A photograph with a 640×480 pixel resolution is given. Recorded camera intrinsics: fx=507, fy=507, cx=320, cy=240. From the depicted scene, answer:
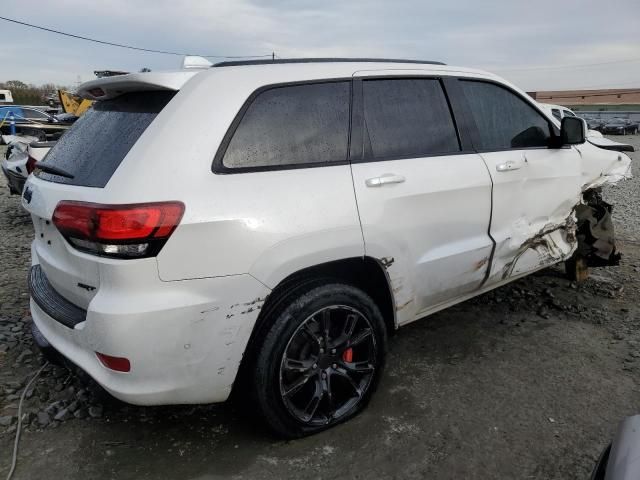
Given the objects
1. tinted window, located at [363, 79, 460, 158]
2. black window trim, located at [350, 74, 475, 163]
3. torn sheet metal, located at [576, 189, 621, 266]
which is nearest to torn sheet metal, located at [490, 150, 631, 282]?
torn sheet metal, located at [576, 189, 621, 266]

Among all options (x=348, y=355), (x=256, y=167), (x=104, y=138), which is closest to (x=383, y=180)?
(x=256, y=167)

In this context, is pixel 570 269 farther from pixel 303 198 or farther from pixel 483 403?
pixel 303 198

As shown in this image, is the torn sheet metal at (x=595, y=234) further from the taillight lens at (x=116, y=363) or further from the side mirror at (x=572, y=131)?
the taillight lens at (x=116, y=363)

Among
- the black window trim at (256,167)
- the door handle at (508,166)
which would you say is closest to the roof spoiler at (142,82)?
the black window trim at (256,167)

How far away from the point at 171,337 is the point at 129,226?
1.53ft

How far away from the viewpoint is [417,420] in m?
2.70

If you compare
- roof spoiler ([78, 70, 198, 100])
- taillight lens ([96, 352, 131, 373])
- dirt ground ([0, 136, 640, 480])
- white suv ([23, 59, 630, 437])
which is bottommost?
dirt ground ([0, 136, 640, 480])

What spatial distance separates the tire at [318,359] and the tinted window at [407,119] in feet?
2.62

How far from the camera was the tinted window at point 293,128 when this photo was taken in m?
2.23

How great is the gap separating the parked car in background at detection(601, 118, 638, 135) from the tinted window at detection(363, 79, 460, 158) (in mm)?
36488

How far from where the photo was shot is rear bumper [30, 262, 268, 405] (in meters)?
1.96

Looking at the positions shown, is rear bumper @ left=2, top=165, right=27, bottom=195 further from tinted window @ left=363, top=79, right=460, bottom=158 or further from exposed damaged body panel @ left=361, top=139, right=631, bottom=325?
exposed damaged body panel @ left=361, top=139, right=631, bottom=325

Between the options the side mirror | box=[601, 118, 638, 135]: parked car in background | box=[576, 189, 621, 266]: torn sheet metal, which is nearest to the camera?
the side mirror

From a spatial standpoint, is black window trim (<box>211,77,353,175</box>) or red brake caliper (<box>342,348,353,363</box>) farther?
red brake caliper (<box>342,348,353,363</box>)
